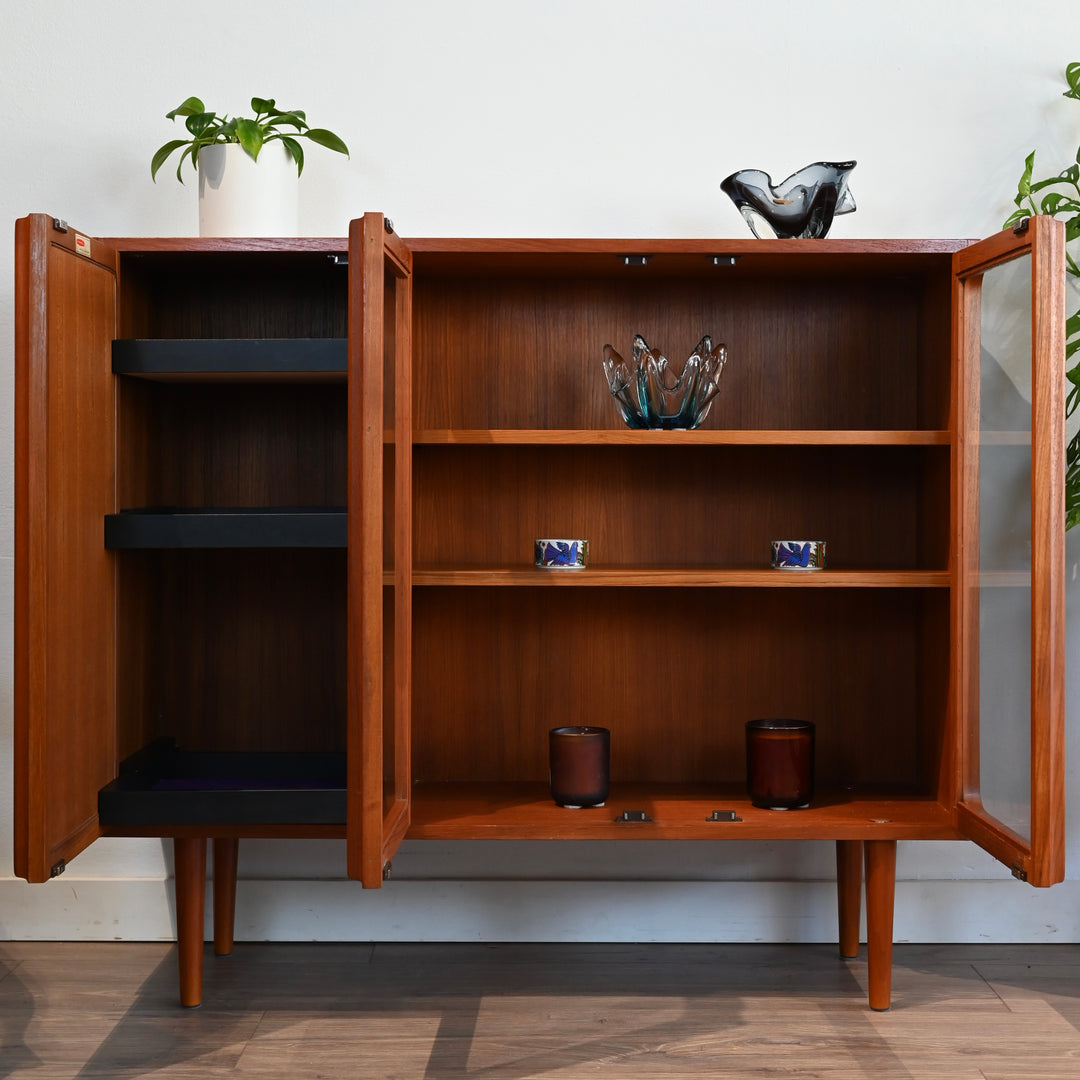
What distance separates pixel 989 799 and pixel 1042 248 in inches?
35.3

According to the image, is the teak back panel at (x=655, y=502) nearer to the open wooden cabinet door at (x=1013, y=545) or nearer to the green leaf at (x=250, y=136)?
the open wooden cabinet door at (x=1013, y=545)

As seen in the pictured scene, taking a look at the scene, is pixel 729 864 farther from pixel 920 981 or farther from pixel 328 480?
pixel 328 480

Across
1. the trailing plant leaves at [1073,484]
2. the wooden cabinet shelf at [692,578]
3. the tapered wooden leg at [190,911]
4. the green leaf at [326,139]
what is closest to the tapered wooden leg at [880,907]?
the wooden cabinet shelf at [692,578]

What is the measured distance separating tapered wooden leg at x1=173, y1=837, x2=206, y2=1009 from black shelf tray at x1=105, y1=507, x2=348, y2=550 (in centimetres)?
54

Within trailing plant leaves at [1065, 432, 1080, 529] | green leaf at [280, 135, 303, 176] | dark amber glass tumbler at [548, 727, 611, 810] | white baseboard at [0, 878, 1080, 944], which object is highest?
green leaf at [280, 135, 303, 176]

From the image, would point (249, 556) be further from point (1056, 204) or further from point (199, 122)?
point (1056, 204)

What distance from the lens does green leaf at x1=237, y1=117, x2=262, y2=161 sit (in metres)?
1.96

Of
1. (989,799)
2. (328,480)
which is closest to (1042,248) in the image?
(989,799)

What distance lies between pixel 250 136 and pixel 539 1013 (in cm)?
165

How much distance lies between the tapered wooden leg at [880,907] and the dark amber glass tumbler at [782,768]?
5.9 inches

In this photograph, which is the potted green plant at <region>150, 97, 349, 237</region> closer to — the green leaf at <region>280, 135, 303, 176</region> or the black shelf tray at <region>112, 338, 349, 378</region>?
the green leaf at <region>280, 135, 303, 176</region>

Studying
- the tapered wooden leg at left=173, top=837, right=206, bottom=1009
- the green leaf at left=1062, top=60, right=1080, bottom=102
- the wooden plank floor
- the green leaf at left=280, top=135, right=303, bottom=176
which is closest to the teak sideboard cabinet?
the tapered wooden leg at left=173, top=837, right=206, bottom=1009

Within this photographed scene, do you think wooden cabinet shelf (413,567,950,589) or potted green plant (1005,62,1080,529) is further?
potted green plant (1005,62,1080,529)

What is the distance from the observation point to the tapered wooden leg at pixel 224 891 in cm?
217
